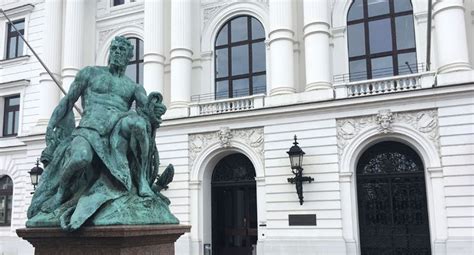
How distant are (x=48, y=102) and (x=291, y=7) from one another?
1284 centimetres

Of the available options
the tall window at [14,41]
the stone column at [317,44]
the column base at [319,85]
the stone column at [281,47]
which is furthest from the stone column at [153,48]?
the tall window at [14,41]

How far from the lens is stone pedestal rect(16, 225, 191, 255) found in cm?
549

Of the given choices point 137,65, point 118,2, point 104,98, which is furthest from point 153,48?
point 104,98

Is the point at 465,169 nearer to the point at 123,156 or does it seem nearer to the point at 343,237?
the point at 343,237

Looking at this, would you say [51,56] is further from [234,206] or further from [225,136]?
[234,206]

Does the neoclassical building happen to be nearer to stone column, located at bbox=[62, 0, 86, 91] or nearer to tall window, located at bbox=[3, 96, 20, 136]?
stone column, located at bbox=[62, 0, 86, 91]

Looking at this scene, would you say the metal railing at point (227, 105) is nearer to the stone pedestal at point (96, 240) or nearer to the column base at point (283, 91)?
the column base at point (283, 91)

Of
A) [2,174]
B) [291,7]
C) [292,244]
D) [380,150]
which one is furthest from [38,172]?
[380,150]

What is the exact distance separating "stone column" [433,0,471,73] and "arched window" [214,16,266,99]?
727cm

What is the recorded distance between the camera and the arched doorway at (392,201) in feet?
54.9

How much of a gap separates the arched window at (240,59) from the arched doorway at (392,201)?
19.3ft

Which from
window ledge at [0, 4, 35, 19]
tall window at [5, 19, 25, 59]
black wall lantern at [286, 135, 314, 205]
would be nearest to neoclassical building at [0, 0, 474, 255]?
black wall lantern at [286, 135, 314, 205]

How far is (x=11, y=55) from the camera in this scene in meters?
27.0

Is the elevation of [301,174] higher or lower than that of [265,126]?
lower
